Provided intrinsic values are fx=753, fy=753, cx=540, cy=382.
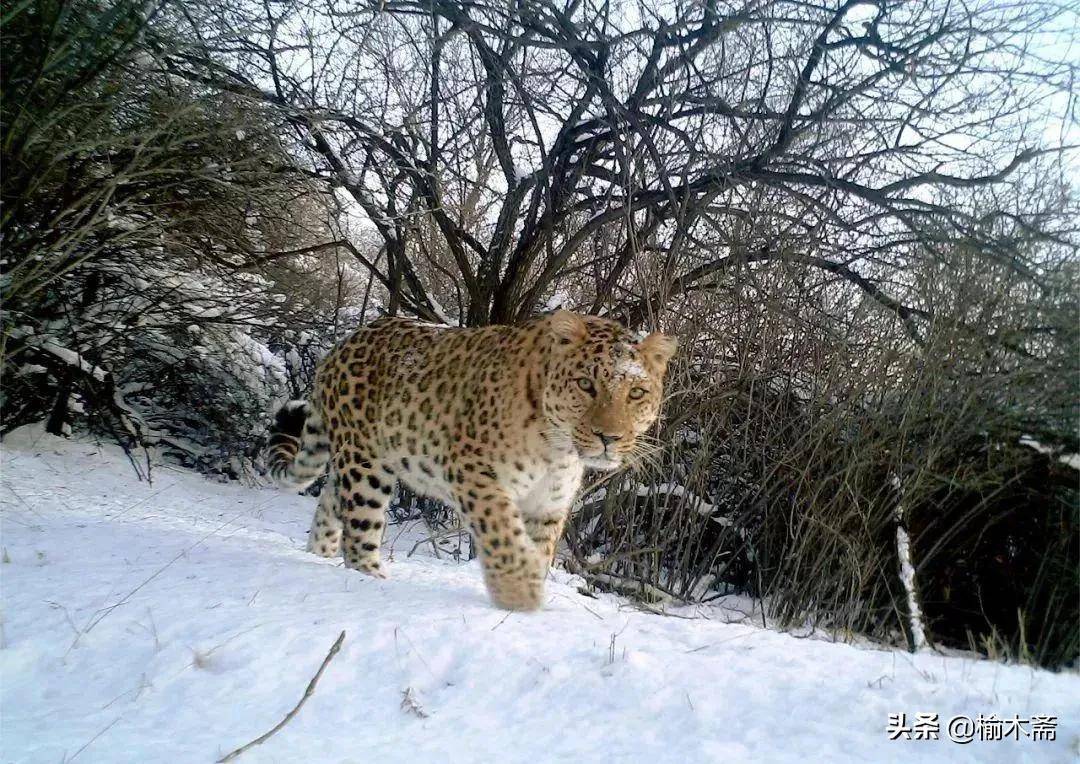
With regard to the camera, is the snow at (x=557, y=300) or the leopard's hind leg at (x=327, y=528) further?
the snow at (x=557, y=300)

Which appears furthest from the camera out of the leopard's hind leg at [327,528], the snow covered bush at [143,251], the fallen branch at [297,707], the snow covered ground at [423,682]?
the leopard's hind leg at [327,528]

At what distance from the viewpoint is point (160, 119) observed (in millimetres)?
6793

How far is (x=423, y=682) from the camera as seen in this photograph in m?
2.92

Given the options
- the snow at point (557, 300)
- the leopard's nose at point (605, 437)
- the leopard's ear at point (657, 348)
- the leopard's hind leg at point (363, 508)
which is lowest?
the leopard's hind leg at point (363, 508)

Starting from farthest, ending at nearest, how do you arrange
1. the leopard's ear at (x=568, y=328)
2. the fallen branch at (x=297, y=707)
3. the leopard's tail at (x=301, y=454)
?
the leopard's tail at (x=301, y=454) < the leopard's ear at (x=568, y=328) < the fallen branch at (x=297, y=707)

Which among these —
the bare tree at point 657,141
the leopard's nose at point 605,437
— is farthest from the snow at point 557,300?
the leopard's nose at point 605,437

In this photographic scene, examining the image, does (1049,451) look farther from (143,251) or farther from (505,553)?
(143,251)

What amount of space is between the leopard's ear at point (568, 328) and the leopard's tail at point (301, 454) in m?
2.57

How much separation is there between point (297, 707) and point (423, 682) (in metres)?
0.50

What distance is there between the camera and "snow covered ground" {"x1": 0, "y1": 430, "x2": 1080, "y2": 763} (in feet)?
7.93

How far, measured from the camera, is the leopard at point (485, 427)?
4.65 metres

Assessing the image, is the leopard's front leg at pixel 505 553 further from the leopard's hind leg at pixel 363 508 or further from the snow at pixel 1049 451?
the snow at pixel 1049 451

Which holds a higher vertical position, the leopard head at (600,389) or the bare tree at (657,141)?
the bare tree at (657,141)

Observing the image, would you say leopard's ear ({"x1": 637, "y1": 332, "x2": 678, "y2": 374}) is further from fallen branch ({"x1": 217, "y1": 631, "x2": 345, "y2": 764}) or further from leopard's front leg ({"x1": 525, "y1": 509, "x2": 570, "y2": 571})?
fallen branch ({"x1": 217, "y1": 631, "x2": 345, "y2": 764})
